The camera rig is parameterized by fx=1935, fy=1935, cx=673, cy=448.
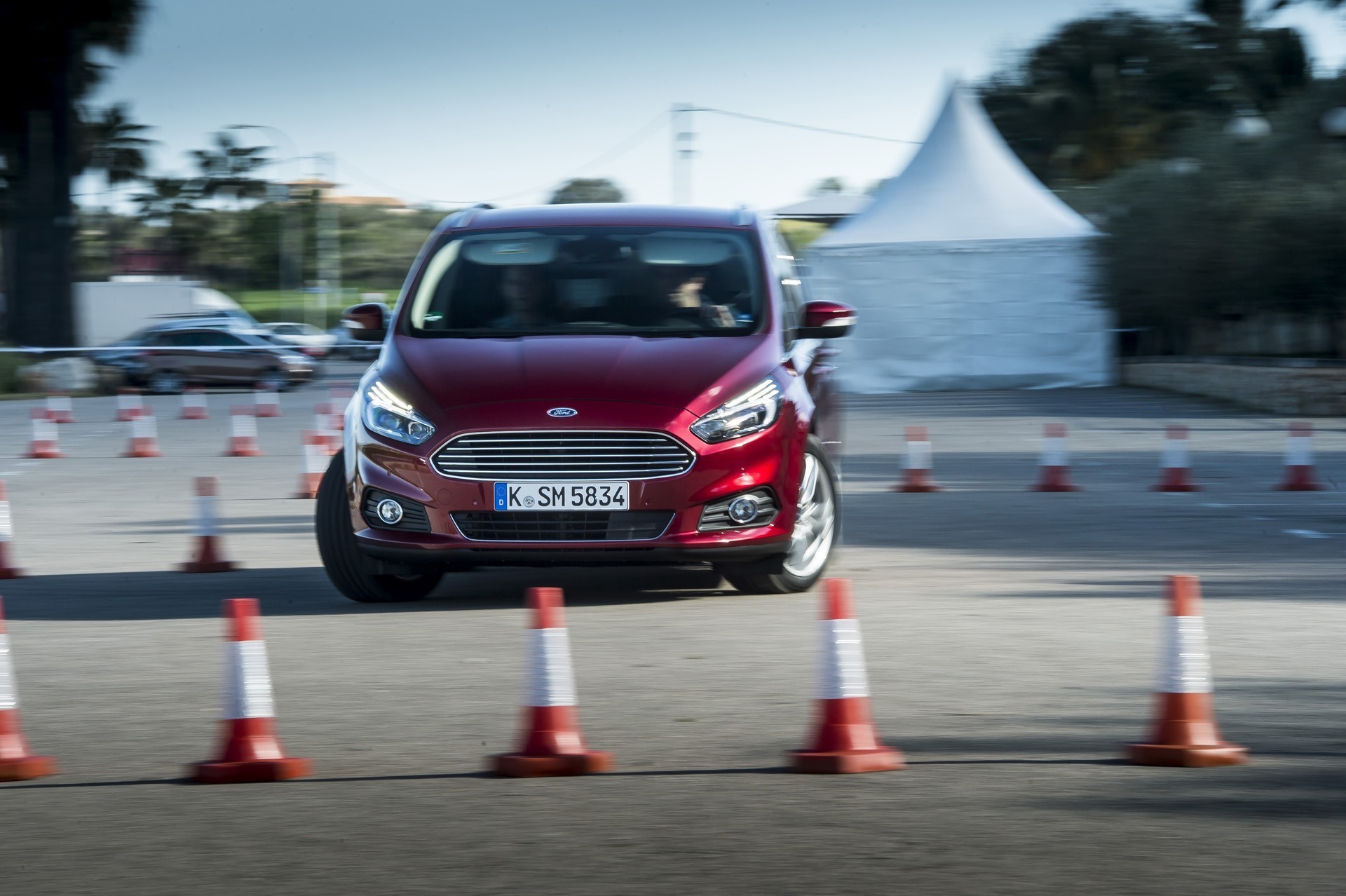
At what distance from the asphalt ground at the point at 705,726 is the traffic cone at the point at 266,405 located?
1868cm

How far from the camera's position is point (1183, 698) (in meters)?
5.52

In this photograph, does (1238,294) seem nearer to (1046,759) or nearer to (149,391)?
(149,391)

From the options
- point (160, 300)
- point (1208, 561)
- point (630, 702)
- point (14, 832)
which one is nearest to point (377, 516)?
point (630, 702)

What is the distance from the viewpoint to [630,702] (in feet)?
21.6

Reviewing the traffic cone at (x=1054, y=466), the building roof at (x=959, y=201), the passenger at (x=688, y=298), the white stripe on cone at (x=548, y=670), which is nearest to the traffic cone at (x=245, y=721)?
the white stripe on cone at (x=548, y=670)

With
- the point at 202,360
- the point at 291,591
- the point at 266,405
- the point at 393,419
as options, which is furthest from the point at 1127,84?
the point at 393,419

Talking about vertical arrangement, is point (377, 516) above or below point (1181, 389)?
above

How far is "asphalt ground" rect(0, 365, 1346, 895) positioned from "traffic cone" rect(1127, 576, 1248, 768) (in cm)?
8

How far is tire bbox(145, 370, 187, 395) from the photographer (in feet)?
135

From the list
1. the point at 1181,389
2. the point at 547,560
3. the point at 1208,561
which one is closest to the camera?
the point at 547,560

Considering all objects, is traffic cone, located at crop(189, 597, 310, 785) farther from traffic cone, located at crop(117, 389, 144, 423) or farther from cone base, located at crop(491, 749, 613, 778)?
traffic cone, located at crop(117, 389, 144, 423)

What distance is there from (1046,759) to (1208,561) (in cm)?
550

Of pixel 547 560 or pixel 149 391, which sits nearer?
pixel 547 560

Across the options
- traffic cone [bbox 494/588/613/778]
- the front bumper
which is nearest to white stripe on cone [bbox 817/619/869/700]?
traffic cone [bbox 494/588/613/778]
